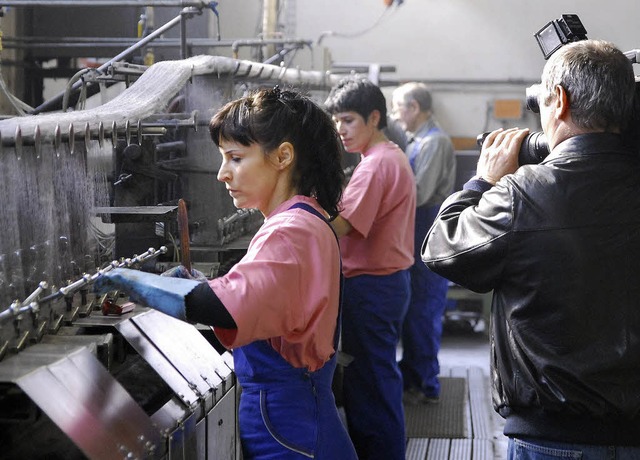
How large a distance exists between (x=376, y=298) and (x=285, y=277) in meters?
1.66

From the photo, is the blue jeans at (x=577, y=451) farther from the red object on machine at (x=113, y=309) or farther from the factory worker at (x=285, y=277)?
the red object on machine at (x=113, y=309)

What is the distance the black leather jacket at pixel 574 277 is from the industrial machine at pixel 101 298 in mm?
730

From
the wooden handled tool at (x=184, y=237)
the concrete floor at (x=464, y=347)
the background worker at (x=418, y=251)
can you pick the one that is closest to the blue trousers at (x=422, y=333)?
the background worker at (x=418, y=251)

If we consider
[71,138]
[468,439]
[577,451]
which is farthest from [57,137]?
[468,439]

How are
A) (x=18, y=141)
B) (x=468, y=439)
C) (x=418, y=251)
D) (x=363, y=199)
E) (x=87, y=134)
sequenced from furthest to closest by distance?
(x=418, y=251), (x=468, y=439), (x=363, y=199), (x=87, y=134), (x=18, y=141)

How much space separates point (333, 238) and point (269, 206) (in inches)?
5.8

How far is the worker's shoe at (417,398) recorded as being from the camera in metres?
4.56

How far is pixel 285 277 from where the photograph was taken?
168cm

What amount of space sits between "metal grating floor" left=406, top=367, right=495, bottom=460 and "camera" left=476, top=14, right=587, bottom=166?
2183 millimetres

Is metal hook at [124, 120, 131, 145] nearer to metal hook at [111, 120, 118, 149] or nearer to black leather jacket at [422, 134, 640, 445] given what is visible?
metal hook at [111, 120, 118, 149]

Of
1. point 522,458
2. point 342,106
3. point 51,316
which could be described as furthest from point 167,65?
point 522,458

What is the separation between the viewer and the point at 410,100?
16.7 feet

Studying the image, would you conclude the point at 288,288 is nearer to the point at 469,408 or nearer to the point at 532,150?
the point at 532,150

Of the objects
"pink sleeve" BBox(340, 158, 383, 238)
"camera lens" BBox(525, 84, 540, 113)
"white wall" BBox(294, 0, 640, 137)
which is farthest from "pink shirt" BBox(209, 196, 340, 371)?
"white wall" BBox(294, 0, 640, 137)
